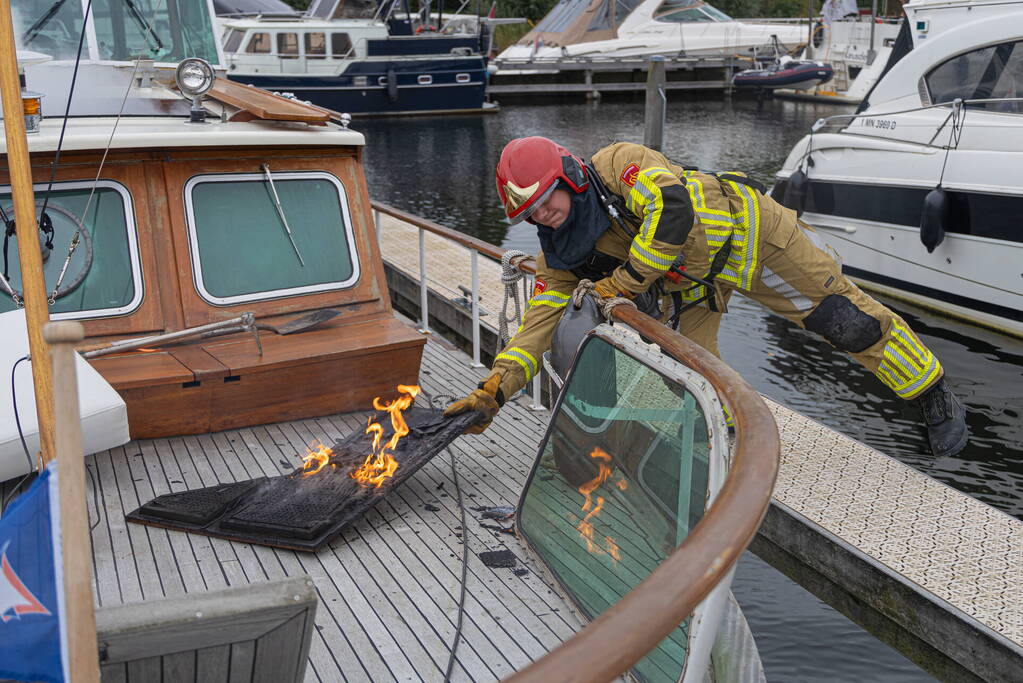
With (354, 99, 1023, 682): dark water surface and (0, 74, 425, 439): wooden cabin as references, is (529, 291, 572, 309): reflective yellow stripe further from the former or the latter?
(354, 99, 1023, 682): dark water surface

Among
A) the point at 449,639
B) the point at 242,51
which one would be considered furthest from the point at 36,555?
the point at 242,51

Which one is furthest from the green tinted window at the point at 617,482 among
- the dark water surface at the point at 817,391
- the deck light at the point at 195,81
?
the deck light at the point at 195,81

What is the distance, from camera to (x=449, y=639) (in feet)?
11.3

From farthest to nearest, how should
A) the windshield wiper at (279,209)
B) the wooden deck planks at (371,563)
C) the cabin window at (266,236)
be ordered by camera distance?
Result: the windshield wiper at (279,209), the cabin window at (266,236), the wooden deck planks at (371,563)

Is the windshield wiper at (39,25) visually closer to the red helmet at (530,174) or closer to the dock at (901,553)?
the red helmet at (530,174)

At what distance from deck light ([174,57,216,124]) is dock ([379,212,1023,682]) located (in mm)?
3926

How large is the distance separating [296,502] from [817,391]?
5.98 metres

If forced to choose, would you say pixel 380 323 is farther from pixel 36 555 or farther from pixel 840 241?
pixel 840 241

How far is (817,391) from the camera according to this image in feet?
29.2

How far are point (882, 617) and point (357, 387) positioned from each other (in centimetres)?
290

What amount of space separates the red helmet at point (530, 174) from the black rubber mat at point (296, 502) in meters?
1.03

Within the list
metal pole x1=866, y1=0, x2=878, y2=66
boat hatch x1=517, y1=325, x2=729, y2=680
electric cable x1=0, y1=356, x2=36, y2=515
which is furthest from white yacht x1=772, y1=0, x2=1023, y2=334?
metal pole x1=866, y1=0, x2=878, y2=66

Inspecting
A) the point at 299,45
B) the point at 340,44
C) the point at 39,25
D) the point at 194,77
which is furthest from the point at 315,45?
the point at 194,77

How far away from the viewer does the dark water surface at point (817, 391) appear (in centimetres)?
524
